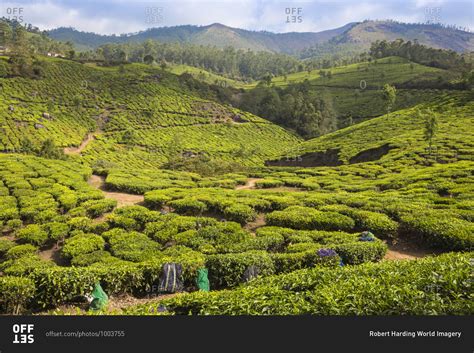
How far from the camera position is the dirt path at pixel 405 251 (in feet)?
58.0

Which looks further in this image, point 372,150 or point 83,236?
point 372,150

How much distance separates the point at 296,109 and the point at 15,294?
131054 millimetres

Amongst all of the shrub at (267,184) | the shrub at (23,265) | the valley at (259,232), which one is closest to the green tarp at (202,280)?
the valley at (259,232)

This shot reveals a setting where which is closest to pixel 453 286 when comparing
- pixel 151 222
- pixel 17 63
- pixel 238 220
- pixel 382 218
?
pixel 382 218

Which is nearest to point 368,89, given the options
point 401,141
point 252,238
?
point 401,141

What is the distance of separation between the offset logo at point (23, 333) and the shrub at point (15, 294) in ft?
14.2

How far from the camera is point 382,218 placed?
67.2 feet

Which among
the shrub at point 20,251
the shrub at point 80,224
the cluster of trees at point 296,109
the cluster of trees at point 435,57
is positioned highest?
the cluster of trees at point 435,57

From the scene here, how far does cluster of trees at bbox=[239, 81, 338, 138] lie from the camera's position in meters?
129

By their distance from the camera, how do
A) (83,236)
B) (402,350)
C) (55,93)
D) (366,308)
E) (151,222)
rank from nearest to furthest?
(402,350), (366,308), (83,236), (151,222), (55,93)

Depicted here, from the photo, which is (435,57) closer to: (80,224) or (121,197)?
(121,197)

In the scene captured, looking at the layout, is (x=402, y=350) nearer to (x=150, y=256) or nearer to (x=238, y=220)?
(x=150, y=256)

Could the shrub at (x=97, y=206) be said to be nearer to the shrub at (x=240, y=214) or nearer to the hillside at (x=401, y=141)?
the shrub at (x=240, y=214)

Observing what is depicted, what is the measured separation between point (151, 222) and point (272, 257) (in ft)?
31.0
